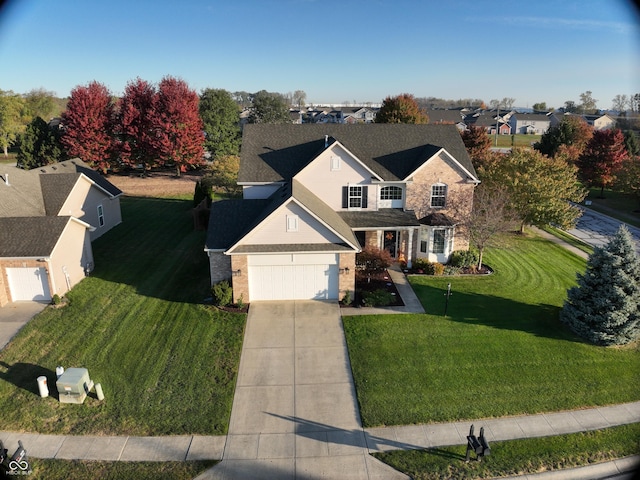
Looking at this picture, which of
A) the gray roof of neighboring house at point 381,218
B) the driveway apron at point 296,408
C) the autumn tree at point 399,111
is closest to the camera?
the driveway apron at point 296,408

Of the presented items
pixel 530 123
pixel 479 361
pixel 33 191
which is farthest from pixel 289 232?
pixel 530 123

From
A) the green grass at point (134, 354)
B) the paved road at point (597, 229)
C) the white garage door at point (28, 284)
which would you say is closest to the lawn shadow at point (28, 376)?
the green grass at point (134, 354)

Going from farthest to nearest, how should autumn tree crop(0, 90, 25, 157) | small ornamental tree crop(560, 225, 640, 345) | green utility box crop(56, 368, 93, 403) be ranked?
autumn tree crop(0, 90, 25, 157) < small ornamental tree crop(560, 225, 640, 345) < green utility box crop(56, 368, 93, 403)

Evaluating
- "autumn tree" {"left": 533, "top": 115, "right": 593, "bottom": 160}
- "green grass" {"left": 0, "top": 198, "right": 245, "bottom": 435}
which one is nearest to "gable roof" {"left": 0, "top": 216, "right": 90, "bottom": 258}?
"green grass" {"left": 0, "top": 198, "right": 245, "bottom": 435}

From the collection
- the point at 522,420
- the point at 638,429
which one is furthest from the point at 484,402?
the point at 638,429

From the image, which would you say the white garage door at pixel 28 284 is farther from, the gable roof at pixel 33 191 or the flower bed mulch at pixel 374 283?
the flower bed mulch at pixel 374 283

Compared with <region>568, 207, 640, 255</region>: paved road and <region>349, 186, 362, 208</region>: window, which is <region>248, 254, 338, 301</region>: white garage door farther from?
<region>568, 207, 640, 255</region>: paved road

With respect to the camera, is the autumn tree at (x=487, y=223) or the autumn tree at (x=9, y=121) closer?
the autumn tree at (x=487, y=223)
